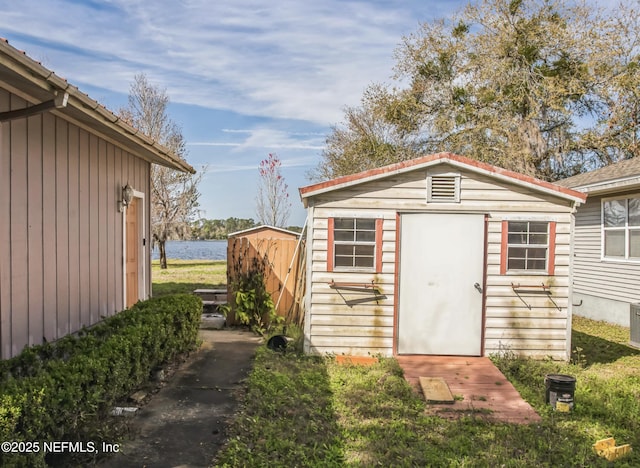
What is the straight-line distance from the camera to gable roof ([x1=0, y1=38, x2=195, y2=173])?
9.75 feet

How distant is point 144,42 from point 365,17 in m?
7.38

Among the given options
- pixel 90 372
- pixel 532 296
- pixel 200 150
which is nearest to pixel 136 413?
pixel 90 372

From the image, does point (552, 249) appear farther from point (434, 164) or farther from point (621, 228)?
point (621, 228)

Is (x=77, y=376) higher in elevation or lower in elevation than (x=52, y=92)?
lower

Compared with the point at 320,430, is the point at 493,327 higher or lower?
higher

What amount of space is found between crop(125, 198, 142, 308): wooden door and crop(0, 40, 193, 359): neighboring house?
17.1 inches

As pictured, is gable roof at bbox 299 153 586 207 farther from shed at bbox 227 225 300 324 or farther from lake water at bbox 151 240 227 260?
lake water at bbox 151 240 227 260

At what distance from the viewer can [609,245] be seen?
10.4m

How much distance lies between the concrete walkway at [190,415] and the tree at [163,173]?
14486 mm

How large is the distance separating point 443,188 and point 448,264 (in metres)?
1.11

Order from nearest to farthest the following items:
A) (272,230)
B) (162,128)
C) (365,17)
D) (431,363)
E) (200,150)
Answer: (431,363), (272,230), (365,17), (162,128), (200,150)

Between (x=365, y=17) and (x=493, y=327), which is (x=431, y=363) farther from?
(x=365, y=17)

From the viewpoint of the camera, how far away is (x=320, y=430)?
423 centimetres

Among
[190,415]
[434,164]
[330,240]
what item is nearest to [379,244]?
[330,240]
